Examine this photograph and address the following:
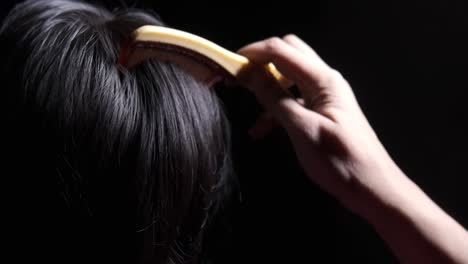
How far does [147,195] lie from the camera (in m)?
0.60

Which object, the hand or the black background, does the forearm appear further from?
the black background

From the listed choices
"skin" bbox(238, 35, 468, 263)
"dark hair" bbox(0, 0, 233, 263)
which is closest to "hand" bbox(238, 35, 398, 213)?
"skin" bbox(238, 35, 468, 263)

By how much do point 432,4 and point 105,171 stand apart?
54cm

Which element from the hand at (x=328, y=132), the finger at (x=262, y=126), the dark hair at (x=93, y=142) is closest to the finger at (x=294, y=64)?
the hand at (x=328, y=132)

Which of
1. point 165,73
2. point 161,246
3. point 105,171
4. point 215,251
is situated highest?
point 165,73

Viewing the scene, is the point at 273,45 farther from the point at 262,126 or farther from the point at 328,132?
the point at 262,126

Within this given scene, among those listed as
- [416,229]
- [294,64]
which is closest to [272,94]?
[294,64]

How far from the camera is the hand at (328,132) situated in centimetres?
52

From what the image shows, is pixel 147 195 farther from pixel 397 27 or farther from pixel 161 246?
pixel 397 27

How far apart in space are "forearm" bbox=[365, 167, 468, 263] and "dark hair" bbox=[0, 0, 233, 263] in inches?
9.0

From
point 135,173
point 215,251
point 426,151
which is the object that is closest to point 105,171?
point 135,173

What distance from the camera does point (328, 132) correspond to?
0.52m

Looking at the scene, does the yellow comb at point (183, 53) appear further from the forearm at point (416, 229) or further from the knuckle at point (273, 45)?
the forearm at point (416, 229)

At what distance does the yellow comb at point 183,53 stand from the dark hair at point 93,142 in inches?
1.4
